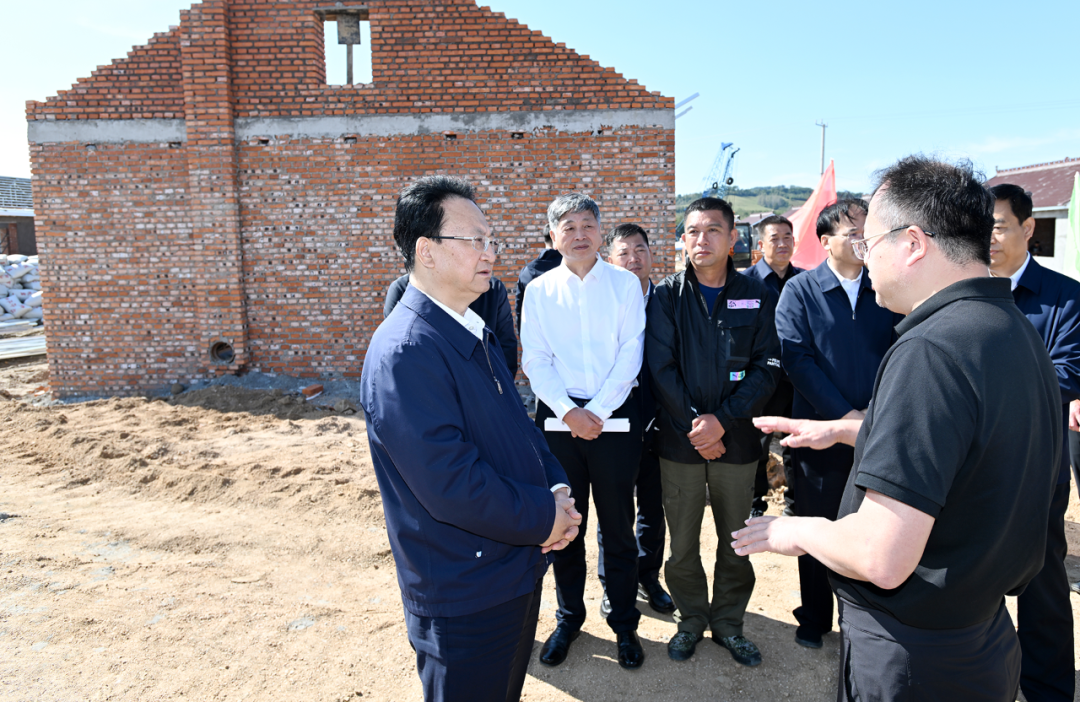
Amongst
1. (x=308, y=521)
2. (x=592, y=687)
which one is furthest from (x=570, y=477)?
(x=308, y=521)

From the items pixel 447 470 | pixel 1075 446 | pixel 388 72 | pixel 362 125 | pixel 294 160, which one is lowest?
pixel 1075 446

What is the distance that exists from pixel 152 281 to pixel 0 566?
5418mm

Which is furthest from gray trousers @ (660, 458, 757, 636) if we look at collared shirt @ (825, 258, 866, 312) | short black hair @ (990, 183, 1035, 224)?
short black hair @ (990, 183, 1035, 224)

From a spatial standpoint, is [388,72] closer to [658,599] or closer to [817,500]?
[658,599]

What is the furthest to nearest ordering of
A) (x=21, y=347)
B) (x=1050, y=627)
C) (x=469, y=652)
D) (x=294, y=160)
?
(x=21, y=347), (x=294, y=160), (x=1050, y=627), (x=469, y=652)

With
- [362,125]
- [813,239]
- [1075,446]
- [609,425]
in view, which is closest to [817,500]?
[609,425]

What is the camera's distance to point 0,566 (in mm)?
4082

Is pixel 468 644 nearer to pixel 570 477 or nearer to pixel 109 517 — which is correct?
pixel 570 477

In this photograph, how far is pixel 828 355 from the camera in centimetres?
320

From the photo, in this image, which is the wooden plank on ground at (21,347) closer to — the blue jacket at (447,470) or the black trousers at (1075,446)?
the blue jacket at (447,470)

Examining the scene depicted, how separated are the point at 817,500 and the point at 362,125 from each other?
7401 mm

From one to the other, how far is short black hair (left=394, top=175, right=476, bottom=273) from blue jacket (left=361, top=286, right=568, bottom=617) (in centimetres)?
19

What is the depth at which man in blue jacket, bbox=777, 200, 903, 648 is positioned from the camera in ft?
10.2

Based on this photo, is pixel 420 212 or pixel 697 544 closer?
pixel 420 212
